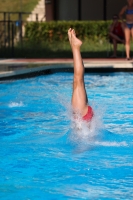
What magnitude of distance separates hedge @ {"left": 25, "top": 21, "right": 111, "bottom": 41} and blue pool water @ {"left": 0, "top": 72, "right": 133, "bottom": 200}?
36.3 ft

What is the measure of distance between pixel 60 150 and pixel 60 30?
15.7m

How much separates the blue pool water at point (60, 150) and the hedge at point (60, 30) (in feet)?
36.3

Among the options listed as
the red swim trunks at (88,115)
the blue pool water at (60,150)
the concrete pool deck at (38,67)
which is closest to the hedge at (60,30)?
the concrete pool deck at (38,67)

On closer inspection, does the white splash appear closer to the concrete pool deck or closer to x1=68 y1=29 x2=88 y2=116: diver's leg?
the concrete pool deck

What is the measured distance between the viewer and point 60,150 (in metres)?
6.83

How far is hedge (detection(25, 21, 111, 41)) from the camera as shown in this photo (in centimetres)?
2216

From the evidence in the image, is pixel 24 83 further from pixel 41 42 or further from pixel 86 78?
pixel 41 42

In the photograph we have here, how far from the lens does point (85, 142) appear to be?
6.98 metres

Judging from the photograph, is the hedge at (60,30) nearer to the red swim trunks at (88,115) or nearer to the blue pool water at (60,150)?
the blue pool water at (60,150)

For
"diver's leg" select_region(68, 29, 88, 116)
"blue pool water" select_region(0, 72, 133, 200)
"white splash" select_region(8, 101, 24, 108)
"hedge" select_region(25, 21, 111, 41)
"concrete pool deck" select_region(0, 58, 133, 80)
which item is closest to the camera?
"blue pool water" select_region(0, 72, 133, 200)

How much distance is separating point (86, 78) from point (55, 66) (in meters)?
0.77

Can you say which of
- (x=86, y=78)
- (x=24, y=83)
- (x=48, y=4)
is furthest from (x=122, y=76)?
(x=48, y=4)

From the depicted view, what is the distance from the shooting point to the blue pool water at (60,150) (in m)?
5.39

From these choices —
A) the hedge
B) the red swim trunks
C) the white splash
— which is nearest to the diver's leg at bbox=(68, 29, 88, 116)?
the red swim trunks
